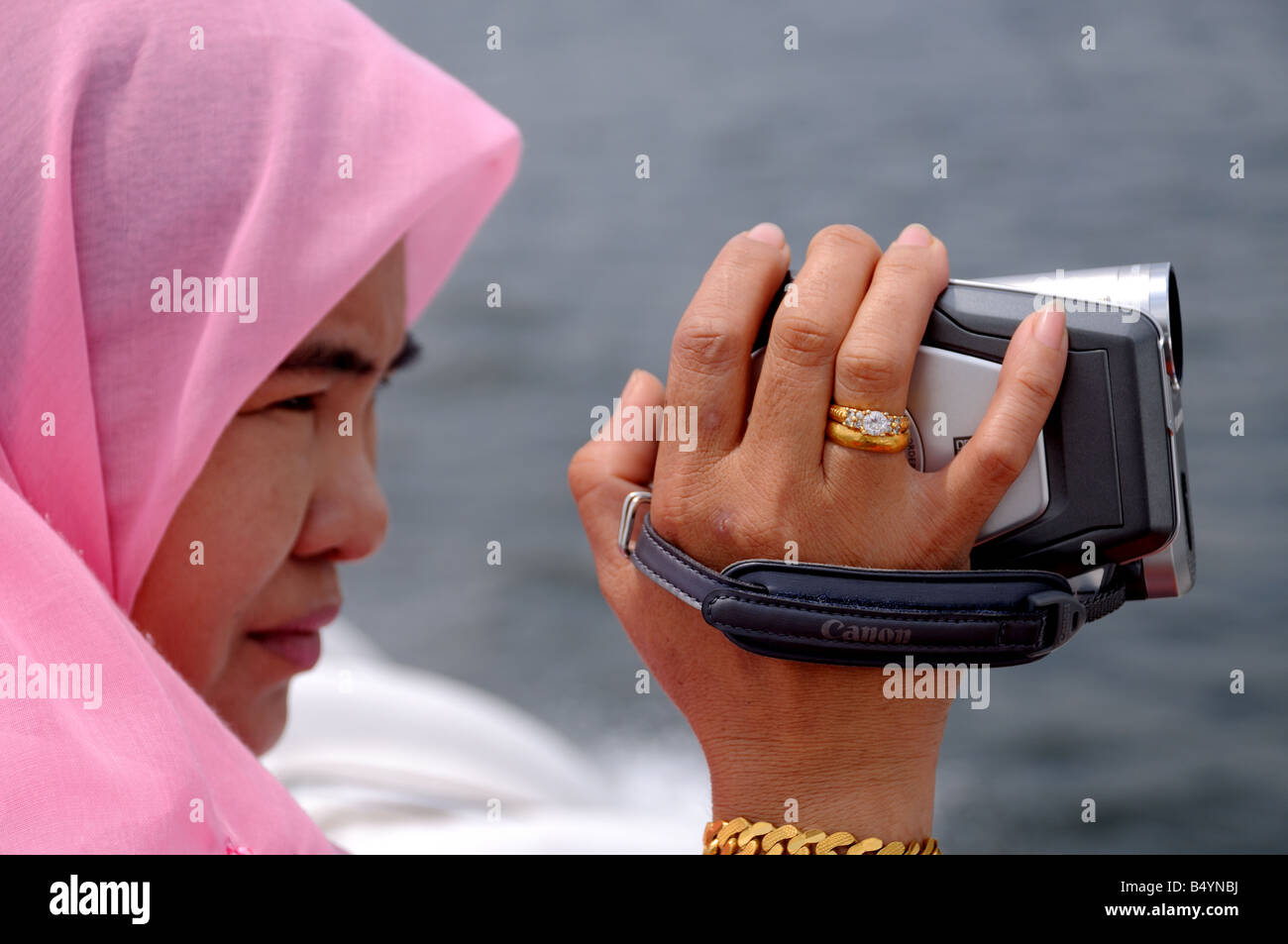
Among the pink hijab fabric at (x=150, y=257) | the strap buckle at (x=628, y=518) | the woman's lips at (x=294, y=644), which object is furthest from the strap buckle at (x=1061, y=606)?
the woman's lips at (x=294, y=644)

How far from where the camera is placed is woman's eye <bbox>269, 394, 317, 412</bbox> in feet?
2.68

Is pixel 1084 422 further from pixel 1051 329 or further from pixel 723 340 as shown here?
pixel 723 340

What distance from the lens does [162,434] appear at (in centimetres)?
77

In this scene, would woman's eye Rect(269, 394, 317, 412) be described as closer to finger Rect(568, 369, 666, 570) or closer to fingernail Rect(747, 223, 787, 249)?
finger Rect(568, 369, 666, 570)

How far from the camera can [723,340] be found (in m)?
0.62

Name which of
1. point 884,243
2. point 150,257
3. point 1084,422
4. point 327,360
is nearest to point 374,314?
point 327,360

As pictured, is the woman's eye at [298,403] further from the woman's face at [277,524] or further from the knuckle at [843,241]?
the knuckle at [843,241]

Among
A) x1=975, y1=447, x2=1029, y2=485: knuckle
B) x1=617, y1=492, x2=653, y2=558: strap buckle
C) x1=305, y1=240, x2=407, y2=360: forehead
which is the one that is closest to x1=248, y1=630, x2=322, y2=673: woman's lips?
x1=305, y1=240, x2=407, y2=360: forehead

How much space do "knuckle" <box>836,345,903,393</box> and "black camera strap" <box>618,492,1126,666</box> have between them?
0.09 metres

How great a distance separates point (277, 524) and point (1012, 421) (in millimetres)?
493

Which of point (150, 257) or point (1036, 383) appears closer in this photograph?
point (1036, 383)

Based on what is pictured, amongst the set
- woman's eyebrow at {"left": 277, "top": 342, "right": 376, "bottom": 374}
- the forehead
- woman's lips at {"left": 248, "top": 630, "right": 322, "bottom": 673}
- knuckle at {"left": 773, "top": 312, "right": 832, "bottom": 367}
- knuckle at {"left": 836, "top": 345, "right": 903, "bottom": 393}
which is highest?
the forehead
